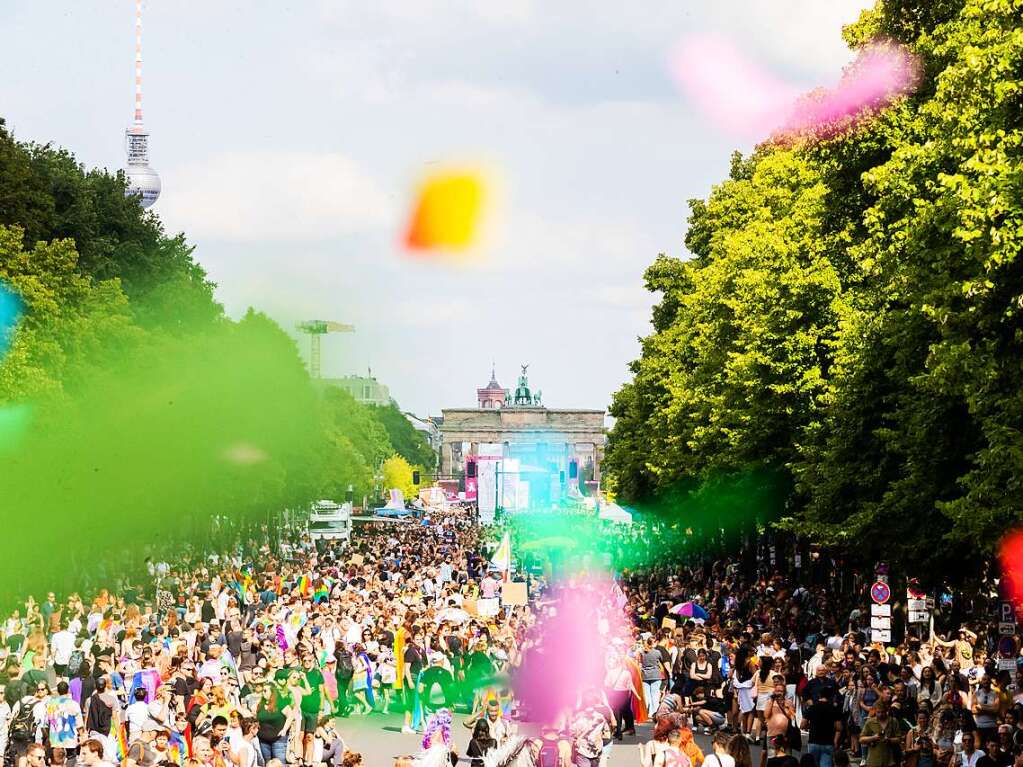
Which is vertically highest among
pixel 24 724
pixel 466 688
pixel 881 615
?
pixel 881 615

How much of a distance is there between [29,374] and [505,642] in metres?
17.2

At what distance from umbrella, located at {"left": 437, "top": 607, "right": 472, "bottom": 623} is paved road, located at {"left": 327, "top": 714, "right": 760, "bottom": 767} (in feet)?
11.1

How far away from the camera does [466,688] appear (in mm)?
34062

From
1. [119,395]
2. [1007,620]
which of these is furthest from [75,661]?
[119,395]

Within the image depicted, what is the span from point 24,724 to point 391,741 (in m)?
7.26

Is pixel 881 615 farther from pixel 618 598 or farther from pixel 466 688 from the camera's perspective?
pixel 618 598

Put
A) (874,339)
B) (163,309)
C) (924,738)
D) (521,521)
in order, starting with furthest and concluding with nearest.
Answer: (521,521) < (163,309) < (874,339) < (924,738)

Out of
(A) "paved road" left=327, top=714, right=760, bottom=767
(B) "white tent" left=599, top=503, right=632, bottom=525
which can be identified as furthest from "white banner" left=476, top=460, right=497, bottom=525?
(A) "paved road" left=327, top=714, right=760, bottom=767

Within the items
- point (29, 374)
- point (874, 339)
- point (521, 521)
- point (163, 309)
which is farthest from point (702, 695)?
point (521, 521)

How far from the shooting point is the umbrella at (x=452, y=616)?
37381mm

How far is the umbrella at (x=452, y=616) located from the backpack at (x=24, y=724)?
12.6 metres

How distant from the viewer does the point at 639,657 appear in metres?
32.4

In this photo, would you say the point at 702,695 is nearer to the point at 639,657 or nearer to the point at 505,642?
the point at 639,657

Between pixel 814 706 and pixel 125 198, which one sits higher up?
pixel 125 198
